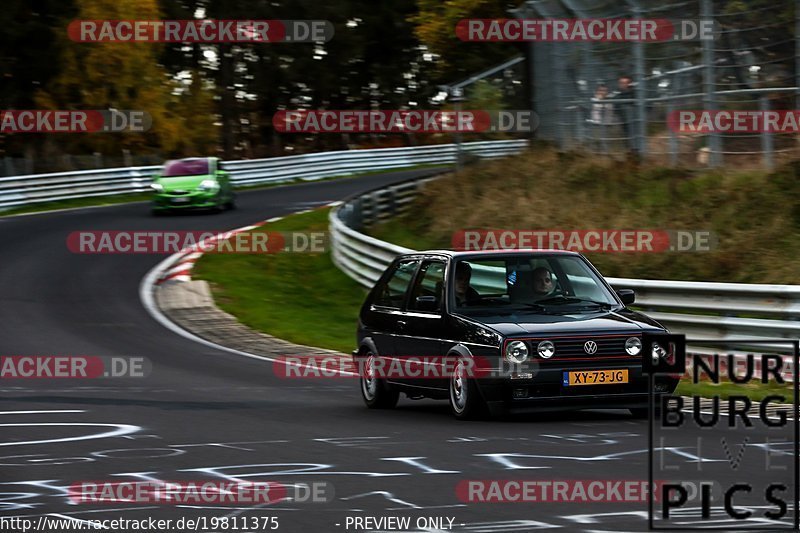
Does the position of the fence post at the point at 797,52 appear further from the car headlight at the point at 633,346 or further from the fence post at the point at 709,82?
the car headlight at the point at 633,346

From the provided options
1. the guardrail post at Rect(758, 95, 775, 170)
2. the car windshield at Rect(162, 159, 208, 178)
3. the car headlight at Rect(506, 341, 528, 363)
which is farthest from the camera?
the car windshield at Rect(162, 159, 208, 178)

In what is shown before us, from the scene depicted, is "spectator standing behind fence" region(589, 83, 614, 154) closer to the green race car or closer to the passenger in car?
the green race car

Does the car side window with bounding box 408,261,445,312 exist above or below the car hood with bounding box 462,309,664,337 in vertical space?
above

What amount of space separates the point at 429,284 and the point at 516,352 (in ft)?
5.67

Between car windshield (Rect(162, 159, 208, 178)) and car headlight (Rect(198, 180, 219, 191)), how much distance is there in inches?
12.1

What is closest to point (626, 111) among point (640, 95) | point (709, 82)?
point (640, 95)

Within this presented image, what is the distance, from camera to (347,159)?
5022cm

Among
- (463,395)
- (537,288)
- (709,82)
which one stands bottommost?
(463,395)

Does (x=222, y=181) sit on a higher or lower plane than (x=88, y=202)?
higher

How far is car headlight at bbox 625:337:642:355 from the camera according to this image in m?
10.7

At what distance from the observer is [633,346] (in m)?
10.8

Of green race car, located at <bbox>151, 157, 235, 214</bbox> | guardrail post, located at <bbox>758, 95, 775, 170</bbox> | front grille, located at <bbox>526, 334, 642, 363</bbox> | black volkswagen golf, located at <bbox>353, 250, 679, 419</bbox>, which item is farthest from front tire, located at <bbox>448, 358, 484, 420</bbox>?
green race car, located at <bbox>151, 157, 235, 214</bbox>

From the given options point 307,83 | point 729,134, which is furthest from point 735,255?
point 307,83

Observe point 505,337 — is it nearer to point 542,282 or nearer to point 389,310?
point 542,282
